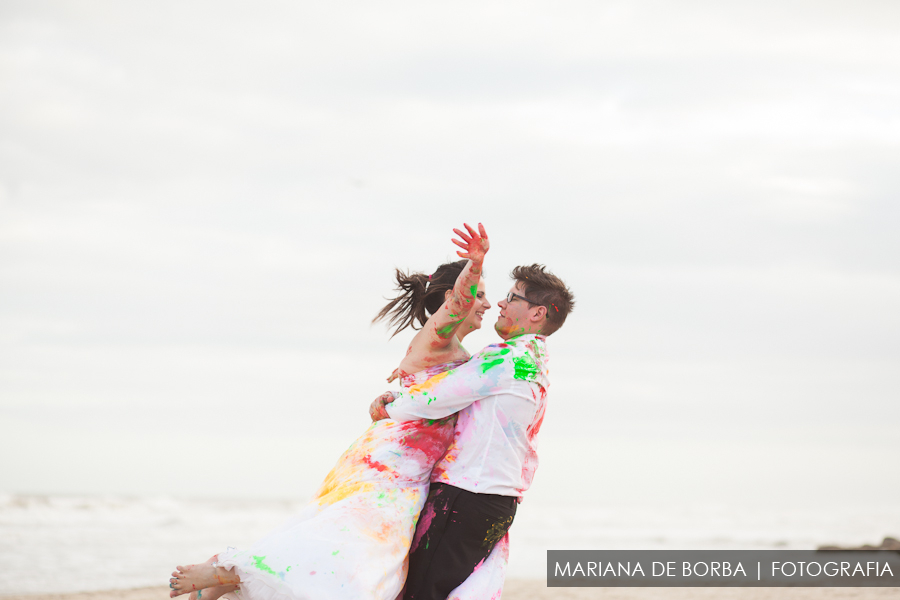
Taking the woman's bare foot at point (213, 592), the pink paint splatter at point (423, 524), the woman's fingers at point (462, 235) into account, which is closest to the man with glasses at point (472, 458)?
the pink paint splatter at point (423, 524)

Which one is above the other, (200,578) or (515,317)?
(515,317)

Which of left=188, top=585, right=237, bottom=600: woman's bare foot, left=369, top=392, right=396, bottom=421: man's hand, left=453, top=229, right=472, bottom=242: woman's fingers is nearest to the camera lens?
left=188, top=585, right=237, bottom=600: woman's bare foot

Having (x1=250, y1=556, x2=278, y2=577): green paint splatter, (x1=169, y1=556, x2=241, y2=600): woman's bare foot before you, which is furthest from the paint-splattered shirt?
(x1=169, y1=556, x2=241, y2=600): woman's bare foot

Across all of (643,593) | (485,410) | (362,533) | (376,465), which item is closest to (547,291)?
(485,410)

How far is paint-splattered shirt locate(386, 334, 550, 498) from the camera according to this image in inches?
167

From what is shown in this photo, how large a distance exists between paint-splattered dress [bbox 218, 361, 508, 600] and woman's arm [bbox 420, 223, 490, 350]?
0.19m

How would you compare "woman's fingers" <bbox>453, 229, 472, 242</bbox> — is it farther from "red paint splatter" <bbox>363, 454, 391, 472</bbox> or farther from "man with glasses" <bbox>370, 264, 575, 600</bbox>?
"red paint splatter" <bbox>363, 454, 391, 472</bbox>

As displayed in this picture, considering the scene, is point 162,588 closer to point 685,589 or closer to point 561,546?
point 685,589

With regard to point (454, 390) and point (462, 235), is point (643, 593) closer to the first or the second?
point (454, 390)

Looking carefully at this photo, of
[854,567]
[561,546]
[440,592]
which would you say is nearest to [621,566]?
[561,546]

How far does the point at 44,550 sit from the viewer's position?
1752cm

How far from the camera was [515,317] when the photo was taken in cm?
459

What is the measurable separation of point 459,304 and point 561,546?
64.1 ft

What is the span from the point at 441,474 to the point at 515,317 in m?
→ 0.98
